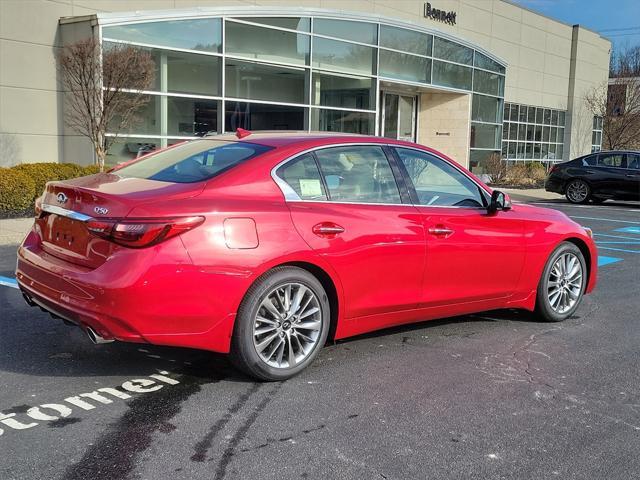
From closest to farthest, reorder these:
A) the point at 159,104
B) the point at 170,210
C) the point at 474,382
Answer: the point at 170,210, the point at 474,382, the point at 159,104

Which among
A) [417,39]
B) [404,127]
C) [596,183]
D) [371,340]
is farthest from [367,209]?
[404,127]

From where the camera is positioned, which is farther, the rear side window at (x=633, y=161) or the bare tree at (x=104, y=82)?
the rear side window at (x=633, y=161)

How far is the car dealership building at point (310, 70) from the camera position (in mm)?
14375

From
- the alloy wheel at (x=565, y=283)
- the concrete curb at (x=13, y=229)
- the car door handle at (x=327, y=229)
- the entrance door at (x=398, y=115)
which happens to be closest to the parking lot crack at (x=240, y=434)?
the car door handle at (x=327, y=229)

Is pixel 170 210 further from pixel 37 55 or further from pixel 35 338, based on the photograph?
pixel 37 55

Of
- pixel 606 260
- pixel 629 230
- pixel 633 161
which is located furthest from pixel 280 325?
pixel 633 161

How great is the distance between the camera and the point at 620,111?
35.5 meters

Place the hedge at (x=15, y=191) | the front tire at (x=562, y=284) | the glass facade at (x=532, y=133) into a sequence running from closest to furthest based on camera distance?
the front tire at (x=562, y=284) → the hedge at (x=15, y=191) → the glass facade at (x=532, y=133)

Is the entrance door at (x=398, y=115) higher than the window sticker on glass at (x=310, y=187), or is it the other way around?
the entrance door at (x=398, y=115)

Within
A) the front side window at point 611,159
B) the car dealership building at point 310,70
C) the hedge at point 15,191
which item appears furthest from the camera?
the front side window at point 611,159

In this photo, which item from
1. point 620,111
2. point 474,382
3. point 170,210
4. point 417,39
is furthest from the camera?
point 620,111

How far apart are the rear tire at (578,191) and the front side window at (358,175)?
15245mm

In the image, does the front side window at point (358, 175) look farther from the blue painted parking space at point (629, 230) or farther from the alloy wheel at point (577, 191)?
the alloy wheel at point (577, 191)

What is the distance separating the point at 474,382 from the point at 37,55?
13129 millimetres
